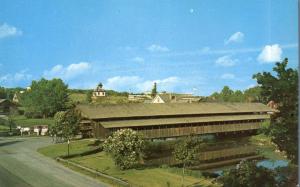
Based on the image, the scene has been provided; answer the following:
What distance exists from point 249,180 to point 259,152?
74.2 feet

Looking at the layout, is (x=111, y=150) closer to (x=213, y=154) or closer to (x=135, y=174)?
(x=135, y=174)

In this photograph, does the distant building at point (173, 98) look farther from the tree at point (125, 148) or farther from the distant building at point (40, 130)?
the tree at point (125, 148)

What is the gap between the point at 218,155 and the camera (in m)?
37.0

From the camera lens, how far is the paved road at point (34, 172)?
784 inches

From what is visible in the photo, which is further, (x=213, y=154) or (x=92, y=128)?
(x=92, y=128)

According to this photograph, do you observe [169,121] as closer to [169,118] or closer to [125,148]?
[169,118]

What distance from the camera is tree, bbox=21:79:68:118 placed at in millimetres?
42209

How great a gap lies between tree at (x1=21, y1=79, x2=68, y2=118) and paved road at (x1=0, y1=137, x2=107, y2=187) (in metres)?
10.7

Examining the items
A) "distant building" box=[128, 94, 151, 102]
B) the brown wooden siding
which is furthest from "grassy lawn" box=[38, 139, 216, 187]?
Answer: "distant building" box=[128, 94, 151, 102]

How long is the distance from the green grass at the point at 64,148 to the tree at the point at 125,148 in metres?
6.09

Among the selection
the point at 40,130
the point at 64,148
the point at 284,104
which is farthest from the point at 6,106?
the point at 284,104

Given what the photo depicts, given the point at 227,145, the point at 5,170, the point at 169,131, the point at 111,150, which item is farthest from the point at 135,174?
the point at 227,145

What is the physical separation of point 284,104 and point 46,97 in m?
35.8

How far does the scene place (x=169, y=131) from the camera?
137 ft
